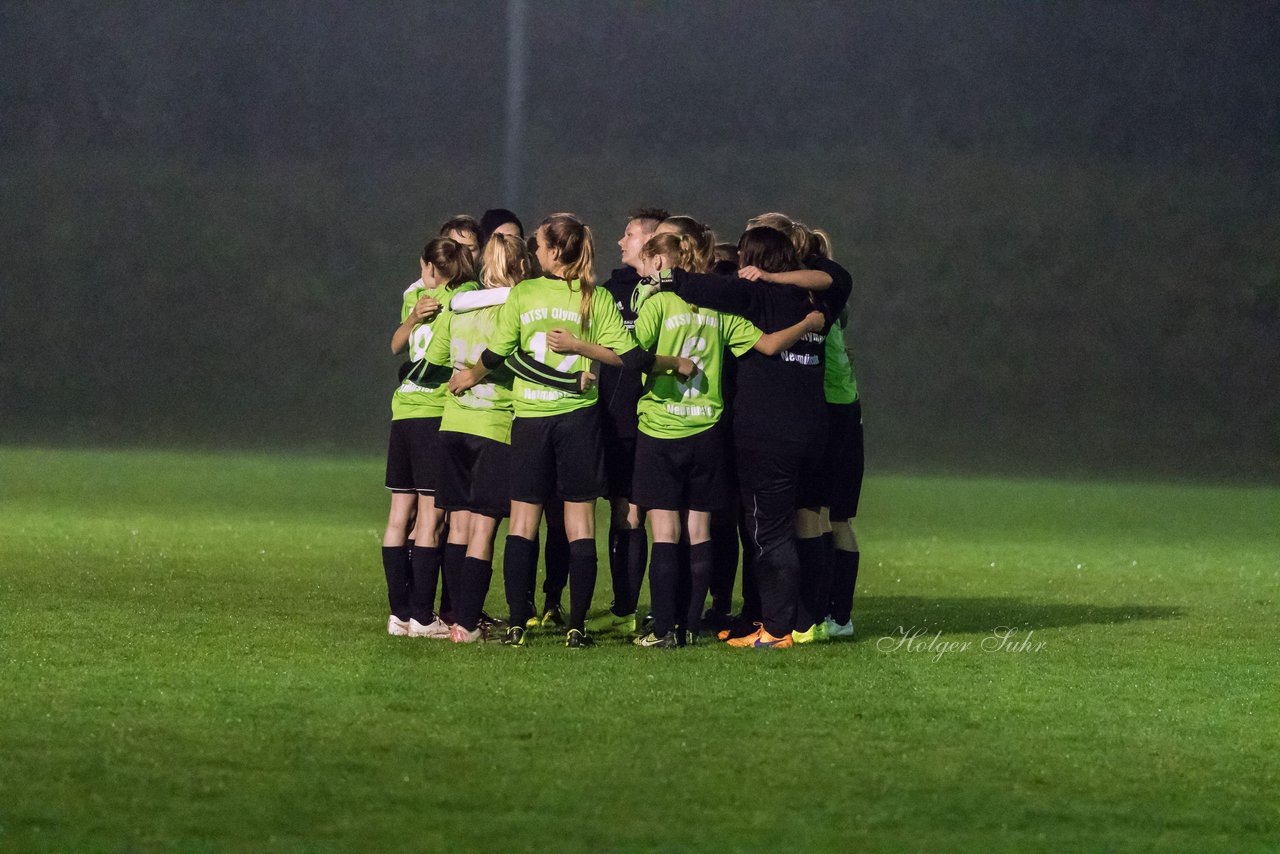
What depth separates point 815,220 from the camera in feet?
90.9

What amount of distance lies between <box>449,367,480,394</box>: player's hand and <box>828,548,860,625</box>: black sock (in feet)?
5.71

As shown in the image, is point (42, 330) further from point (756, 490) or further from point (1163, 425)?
point (756, 490)

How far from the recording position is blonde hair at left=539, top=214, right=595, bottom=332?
6.33 meters

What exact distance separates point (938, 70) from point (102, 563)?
21.5 metres

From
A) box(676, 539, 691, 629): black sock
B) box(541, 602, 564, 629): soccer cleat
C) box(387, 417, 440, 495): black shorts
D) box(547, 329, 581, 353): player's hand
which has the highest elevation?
box(547, 329, 581, 353): player's hand

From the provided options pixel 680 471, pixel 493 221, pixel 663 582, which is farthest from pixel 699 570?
pixel 493 221

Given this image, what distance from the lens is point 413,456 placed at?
6.90 meters

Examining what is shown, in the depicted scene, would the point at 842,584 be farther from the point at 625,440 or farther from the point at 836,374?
the point at 625,440

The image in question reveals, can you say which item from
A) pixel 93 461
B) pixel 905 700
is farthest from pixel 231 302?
pixel 905 700

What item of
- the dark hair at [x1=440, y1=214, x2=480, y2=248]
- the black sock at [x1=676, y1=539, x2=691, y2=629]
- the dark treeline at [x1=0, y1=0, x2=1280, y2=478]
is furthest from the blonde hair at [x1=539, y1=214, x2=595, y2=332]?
the dark treeline at [x1=0, y1=0, x2=1280, y2=478]

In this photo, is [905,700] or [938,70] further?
[938,70]

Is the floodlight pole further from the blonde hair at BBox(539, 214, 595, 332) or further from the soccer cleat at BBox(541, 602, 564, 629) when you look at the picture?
the blonde hair at BBox(539, 214, 595, 332)

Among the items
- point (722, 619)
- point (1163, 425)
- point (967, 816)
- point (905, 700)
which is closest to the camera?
point (967, 816)

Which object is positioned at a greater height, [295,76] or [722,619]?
[295,76]
